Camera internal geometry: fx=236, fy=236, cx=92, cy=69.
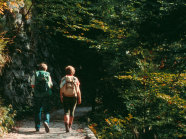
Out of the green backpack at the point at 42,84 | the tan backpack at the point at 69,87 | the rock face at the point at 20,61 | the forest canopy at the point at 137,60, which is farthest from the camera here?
the rock face at the point at 20,61

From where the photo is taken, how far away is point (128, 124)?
7.94m

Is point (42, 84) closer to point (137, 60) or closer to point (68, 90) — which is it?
point (68, 90)

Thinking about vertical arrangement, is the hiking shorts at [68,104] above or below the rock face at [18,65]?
below

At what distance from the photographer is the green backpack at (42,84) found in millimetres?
7051

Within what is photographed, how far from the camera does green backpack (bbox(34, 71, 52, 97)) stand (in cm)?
705

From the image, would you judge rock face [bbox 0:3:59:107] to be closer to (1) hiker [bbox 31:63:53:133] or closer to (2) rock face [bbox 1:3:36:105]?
(2) rock face [bbox 1:3:36:105]

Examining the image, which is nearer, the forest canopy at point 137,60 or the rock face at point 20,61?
the forest canopy at point 137,60

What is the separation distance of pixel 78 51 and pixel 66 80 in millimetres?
10246

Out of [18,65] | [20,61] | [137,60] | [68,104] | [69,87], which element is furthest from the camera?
[20,61]

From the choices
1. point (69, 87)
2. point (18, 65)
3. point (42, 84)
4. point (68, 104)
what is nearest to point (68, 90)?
point (69, 87)

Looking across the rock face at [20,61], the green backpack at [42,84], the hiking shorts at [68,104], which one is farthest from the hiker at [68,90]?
the rock face at [20,61]

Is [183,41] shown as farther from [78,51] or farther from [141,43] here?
[78,51]

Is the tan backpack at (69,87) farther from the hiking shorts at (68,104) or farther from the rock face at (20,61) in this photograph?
the rock face at (20,61)

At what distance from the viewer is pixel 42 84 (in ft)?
23.3
